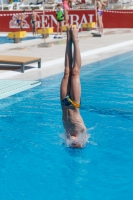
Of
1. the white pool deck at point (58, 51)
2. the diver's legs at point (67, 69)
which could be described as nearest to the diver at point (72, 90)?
the diver's legs at point (67, 69)

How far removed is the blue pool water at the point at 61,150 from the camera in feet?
18.7

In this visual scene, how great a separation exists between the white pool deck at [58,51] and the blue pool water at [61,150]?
2040 millimetres

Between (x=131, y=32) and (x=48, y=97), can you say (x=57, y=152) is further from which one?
(x=131, y=32)

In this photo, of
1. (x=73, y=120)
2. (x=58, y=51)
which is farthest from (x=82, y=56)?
(x=73, y=120)

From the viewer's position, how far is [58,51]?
17625 mm

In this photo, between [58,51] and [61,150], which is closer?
[61,150]

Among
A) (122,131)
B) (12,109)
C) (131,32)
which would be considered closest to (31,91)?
(12,109)

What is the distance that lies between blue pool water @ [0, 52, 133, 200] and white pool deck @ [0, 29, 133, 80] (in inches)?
80.3

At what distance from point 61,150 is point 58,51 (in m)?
11.1

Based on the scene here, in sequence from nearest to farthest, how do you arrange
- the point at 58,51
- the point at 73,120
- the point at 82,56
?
the point at 73,120
the point at 82,56
the point at 58,51

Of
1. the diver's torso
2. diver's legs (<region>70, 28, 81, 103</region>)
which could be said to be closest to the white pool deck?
the diver's torso

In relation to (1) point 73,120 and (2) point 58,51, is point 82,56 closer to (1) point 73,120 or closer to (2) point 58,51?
(2) point 58,51

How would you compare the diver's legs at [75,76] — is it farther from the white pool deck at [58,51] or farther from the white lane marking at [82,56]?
the white lane marking at [82,56]

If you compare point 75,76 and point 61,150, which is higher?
point 75,76
